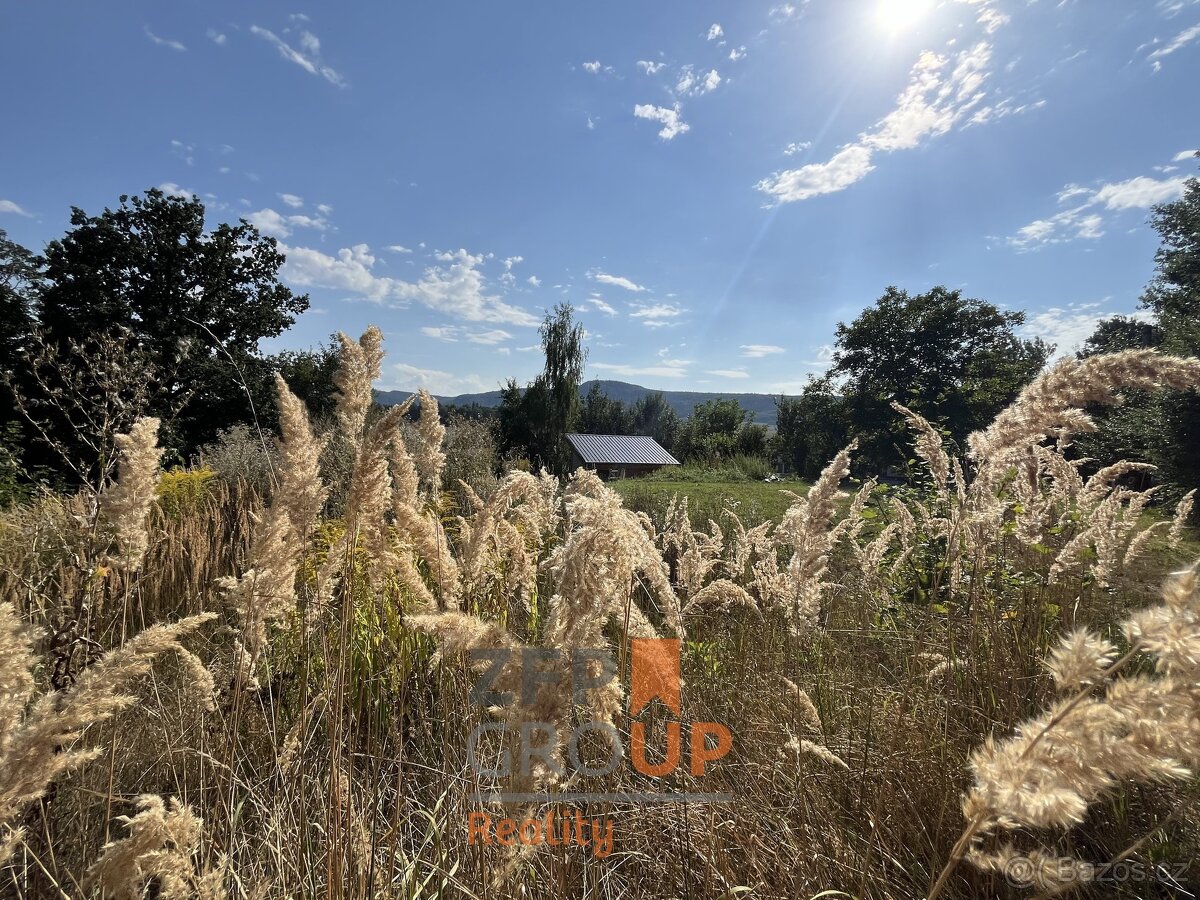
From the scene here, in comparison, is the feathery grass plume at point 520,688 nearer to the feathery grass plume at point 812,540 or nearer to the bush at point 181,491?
the feathery grass plume at point 812,540

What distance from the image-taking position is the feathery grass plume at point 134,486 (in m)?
1.68

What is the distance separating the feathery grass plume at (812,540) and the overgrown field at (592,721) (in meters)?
0.01

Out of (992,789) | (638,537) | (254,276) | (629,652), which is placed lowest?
(629,652)

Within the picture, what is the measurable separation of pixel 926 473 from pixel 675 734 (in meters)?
4.51

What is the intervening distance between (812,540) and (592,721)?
3.47 feet

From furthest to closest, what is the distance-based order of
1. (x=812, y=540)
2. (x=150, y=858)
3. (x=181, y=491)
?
(x=181, y=491) < (x=812, y=540) < (x=150, y=858)

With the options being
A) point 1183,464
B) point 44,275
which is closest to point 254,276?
point 44,275

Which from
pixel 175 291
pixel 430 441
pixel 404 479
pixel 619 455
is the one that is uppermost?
pixel 175 291

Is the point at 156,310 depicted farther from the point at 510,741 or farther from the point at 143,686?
the point at 510,741

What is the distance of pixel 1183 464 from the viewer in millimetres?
12188

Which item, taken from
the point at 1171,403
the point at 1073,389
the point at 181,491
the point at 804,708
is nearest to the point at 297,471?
the point at 804,708

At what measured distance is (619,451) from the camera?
1588 inches

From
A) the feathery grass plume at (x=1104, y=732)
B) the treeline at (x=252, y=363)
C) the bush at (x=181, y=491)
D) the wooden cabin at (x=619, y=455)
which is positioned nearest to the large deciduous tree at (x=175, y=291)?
the treeline at (x=252, y=363)

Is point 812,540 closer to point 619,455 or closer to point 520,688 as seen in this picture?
point 520,688
